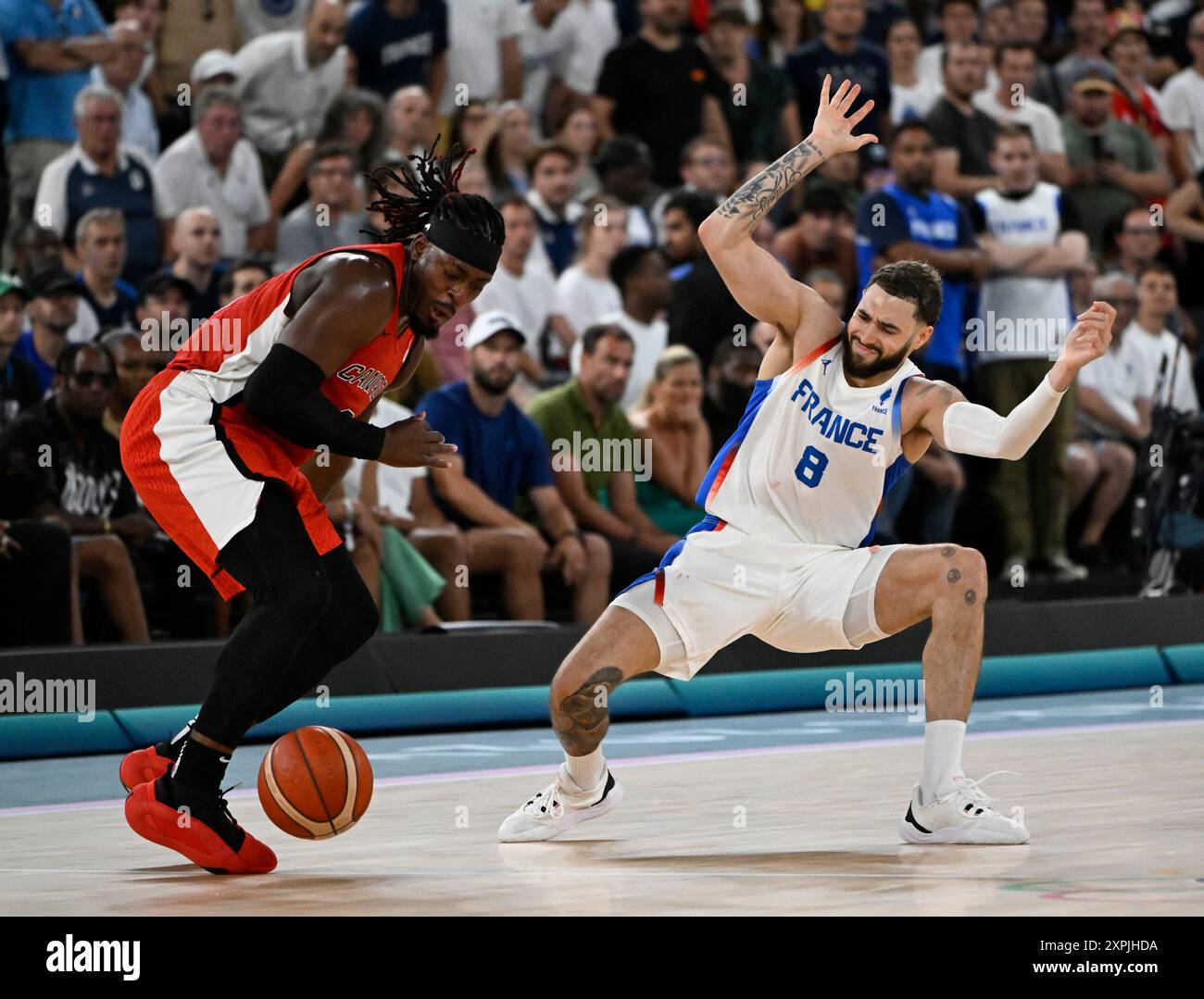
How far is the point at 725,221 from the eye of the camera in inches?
255

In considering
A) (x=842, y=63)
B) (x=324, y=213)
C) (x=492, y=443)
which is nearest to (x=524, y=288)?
(x=324, y=213)

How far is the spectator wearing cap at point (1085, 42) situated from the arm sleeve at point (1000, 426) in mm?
10280

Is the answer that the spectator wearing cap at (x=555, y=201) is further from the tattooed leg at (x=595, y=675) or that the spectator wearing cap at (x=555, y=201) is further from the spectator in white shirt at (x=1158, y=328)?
→ the tattooed leg at (x=595, y=675)

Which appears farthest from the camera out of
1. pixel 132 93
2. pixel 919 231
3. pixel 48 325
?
pixel 919 231

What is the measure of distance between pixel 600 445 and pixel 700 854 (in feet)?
18.7

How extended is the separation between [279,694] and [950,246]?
7.69 metres

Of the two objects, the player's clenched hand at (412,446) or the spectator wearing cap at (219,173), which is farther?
the spectator wearing cap at (219,173)

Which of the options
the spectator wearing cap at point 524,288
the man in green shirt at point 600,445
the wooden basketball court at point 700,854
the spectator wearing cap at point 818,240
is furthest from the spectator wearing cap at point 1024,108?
the wooden basketball court at point 700,854

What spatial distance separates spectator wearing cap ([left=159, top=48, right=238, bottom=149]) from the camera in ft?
40.7

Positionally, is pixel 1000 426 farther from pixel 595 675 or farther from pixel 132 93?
pixel 132 93

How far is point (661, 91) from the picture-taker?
46.9ft

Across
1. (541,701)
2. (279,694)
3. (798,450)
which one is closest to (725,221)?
(798,450)

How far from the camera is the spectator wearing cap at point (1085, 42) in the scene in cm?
1581

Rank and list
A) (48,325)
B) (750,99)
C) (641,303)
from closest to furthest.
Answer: (48,325), (641,303), (750,99)
